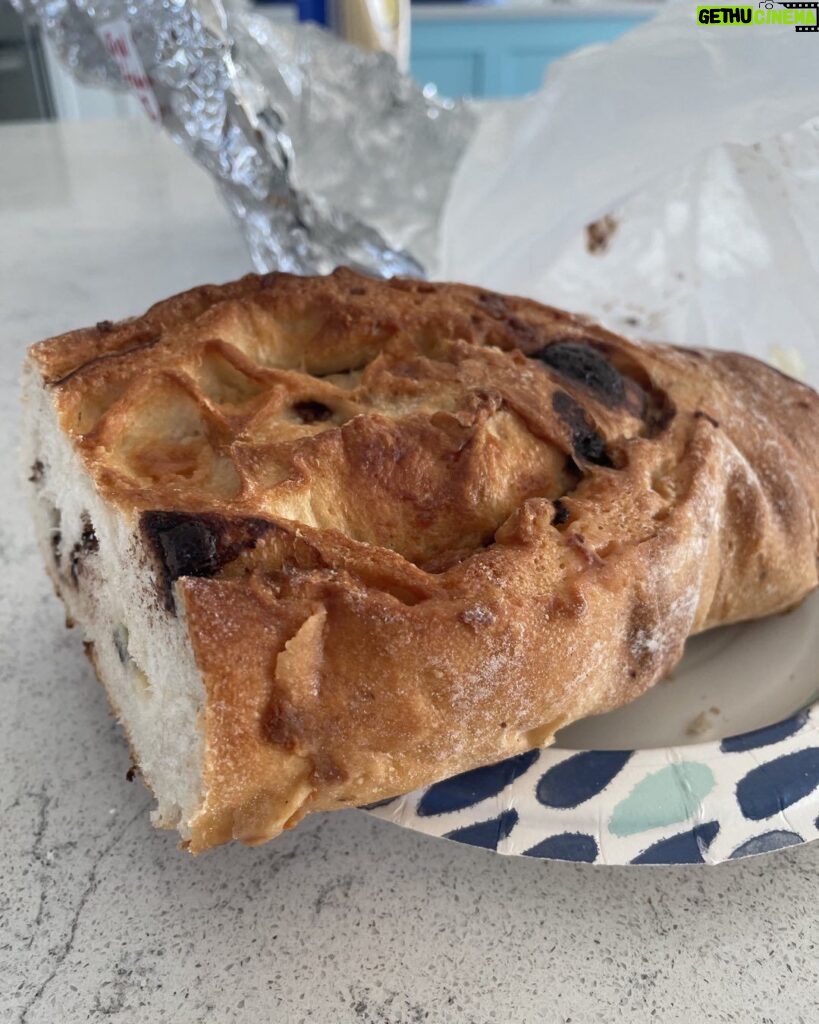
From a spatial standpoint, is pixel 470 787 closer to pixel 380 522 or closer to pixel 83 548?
pixel 380 522

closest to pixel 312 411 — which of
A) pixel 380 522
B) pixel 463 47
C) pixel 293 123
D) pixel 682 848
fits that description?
pixel 380 522

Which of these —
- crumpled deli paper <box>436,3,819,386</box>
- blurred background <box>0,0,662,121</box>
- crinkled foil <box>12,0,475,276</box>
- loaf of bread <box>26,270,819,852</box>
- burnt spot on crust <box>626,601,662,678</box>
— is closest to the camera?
loaf of bread <box>26,270,819,852</box>

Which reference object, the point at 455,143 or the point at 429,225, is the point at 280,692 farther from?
the point at 455,143

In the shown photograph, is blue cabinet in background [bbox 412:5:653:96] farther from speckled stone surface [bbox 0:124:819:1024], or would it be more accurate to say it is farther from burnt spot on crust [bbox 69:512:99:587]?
speckled stone surface [bbox 0:124:819:1024]

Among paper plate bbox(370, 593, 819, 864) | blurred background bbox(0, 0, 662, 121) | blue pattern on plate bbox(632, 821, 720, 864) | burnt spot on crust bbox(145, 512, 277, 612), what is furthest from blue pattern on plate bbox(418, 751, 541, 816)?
blurred background bbox(0, 0, 662, 121)

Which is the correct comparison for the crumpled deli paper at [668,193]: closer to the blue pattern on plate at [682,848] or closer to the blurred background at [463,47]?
the blue pattern on plate at [682,848]

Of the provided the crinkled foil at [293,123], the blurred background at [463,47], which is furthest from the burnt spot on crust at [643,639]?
the blurred background at [463,47]

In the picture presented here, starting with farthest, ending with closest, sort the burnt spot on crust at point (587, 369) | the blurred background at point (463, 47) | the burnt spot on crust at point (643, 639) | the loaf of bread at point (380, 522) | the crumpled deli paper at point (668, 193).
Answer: the blurred background at point (463, 47)
the crumpled deli paper at point (668, 193)
the burnt spot on crust at point (587, 369)
the burnt spot on crust at point (643, 639)
the loaf of bread at point (380, 522)
